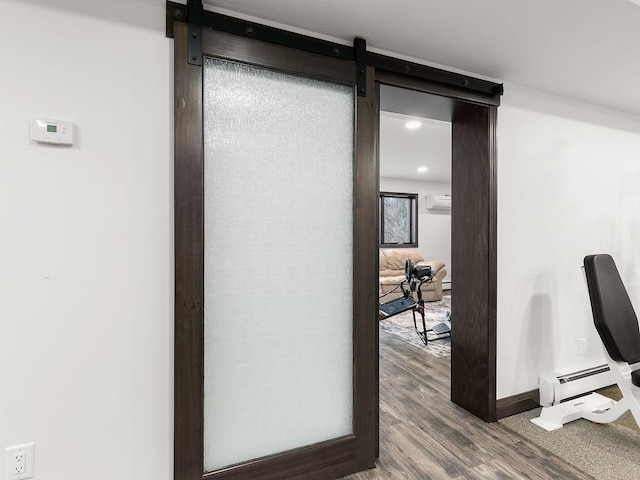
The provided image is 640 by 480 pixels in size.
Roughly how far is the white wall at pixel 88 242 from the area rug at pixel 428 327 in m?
2.98

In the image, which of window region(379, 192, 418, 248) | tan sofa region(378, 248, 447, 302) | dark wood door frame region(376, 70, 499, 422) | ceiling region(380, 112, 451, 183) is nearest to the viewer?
dark wood door frame region(376, 70, 499, 422)

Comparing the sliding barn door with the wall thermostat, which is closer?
the wall thermostat

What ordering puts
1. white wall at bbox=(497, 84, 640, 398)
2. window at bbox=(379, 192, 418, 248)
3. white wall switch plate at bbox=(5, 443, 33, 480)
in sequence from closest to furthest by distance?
white wall switch plate at bbox=(5, 443, 33, 480), white wall at bbox=(497, 84, 640, 398), window at bbox=(379, 192, 418, 248)

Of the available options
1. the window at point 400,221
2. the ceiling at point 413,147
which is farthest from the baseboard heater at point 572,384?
the window at point 400,221

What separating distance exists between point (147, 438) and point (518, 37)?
261 centimetres

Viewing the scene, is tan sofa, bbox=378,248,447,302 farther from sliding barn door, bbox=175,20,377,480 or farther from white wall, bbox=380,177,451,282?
sliding barn door, bbox=175,20,377,480

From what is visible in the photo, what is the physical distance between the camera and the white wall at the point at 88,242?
130 cm

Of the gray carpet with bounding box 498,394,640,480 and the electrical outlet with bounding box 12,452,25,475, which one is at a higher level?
the electrical outlet with bounding box 12,452,25,475

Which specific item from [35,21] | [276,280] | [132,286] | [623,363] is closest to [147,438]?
[132,286]

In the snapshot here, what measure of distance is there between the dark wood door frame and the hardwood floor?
18 cm

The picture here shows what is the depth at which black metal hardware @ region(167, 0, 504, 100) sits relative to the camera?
148cm

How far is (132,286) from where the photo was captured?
4.79 ft

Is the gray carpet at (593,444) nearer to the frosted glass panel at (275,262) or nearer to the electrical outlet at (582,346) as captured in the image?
the electrical outlet at (582,346)

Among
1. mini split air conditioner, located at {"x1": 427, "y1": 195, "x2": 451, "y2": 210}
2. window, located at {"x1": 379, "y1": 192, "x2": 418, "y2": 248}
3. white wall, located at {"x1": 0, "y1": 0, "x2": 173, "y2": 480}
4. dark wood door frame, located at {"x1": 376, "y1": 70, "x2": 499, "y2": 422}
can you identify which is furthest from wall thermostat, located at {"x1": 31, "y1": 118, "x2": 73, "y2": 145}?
mini split air conditioner, located at {"x1": 427, "y1": 195, "x2": 451, "y2": 210}
